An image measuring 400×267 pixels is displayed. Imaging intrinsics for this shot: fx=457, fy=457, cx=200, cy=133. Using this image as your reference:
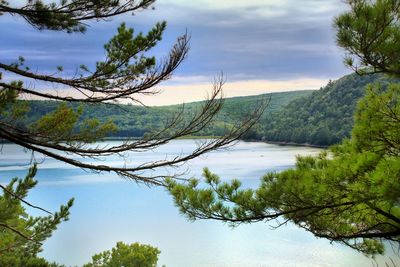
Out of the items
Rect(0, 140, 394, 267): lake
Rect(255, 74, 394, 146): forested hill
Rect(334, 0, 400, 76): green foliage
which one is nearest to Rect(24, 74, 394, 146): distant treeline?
Rect(255, 74, 394, 146): forested hill

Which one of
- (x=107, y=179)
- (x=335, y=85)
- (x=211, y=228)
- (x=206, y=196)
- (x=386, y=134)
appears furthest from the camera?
(x=335, y=85)

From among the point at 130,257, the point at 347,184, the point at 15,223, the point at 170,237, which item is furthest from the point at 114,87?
the point at 170,237

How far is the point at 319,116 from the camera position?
252 ft

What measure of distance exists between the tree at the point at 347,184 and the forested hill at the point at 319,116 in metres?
59.2

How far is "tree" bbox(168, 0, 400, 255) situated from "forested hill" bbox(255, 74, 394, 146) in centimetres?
5924

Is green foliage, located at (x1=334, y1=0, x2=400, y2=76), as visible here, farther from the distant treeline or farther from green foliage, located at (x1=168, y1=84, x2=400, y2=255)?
the distant treeline

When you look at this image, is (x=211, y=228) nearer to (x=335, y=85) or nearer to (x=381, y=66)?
(x=381, y=66)

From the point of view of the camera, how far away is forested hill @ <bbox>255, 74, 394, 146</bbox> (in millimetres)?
67625

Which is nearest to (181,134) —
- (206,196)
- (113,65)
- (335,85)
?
(113,65)

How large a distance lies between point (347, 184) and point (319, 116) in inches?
2949

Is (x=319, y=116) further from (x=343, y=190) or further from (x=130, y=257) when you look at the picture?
(x=343, y=190)

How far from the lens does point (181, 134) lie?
416 centimetres

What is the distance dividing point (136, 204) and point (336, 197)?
29.7m

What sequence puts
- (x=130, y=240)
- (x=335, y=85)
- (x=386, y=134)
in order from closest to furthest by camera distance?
(x=386, y=134)
(x=130, y=240)
(x=335, y=85)
